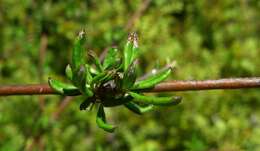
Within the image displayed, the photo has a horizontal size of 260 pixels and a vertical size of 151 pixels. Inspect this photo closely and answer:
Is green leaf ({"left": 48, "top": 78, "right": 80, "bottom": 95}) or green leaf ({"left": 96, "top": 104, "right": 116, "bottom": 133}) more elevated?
green leaf ({"left": 48, "top": 78, "right": 80, "bottom": 95})

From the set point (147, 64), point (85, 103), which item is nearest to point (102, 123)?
point (85, 103)

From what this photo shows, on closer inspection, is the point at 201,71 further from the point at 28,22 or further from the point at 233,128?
the point at 28,22

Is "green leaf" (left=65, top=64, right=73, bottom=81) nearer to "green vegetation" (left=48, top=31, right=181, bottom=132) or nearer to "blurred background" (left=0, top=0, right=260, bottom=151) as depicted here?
"green vegetation" (left=48, top=31, right=181, bottom=132)

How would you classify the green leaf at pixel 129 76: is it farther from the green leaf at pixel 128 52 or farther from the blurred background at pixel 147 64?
the blurred background at pixel 147 64

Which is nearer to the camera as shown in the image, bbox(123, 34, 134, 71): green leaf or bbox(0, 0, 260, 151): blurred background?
bbox(123, 34, 134, 71): green leaf

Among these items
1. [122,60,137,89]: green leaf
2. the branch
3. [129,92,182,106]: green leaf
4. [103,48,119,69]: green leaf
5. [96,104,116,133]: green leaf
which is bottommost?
[96,104,116,133]: green leaf

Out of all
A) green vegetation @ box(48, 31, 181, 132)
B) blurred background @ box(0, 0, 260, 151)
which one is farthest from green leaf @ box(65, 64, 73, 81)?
blurred background @ box(0, 0, 260, 151)

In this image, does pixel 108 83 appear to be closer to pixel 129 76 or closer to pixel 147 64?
pixel 129 76
